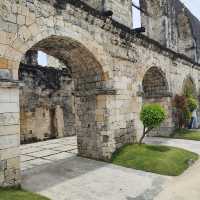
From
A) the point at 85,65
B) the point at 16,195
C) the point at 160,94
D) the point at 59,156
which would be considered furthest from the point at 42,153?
the point at 160,94

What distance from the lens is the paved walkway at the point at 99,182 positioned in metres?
4.88

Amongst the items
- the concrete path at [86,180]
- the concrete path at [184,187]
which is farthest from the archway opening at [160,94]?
the concrete path at [86,180]

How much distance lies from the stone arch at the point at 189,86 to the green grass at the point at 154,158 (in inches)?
237

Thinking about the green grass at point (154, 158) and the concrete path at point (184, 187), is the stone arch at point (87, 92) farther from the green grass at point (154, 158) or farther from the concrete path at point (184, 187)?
the concrete path at point (184, 187)

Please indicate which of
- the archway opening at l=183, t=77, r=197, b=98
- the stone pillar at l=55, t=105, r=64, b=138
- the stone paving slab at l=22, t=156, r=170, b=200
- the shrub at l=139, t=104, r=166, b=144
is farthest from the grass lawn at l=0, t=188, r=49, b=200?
the archway opening at l=183, t=77, r=197, b=98

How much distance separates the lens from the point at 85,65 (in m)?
7.42

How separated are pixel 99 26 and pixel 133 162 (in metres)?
3.77

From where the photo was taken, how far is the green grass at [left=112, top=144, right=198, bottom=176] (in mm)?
6520

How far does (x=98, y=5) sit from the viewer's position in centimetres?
866

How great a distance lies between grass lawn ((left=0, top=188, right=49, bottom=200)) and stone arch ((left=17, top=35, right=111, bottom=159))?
301 centimetres

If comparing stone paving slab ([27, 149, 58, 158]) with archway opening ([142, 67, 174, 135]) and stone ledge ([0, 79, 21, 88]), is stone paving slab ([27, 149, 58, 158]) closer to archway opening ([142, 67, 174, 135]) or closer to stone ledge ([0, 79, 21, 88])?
stone ledge ([0, 79, 21, 88])

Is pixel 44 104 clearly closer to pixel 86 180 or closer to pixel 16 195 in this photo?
pixel 86 180

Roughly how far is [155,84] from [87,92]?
515cm

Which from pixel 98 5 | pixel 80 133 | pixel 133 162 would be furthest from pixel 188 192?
pixel 98 5
